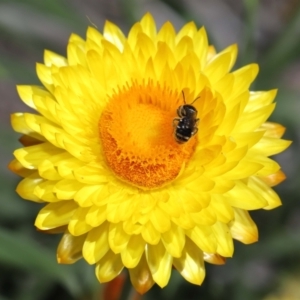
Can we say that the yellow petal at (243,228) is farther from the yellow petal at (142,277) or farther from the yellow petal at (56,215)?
the yellow petal at (56,215)

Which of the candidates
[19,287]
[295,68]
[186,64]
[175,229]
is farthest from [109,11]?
[175,229]

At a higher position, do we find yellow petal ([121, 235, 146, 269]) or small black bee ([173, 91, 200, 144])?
small black bee ([173, 91, 200, 144])

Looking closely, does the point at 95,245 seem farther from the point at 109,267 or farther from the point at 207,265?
the point at 207,265

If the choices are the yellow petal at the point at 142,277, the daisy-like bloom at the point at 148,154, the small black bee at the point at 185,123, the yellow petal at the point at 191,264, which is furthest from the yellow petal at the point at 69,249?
the small black bee at the point at 185,123

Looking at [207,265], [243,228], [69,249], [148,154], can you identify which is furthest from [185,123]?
[207,265]

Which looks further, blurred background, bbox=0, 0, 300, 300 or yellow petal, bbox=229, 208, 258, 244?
blurred background, bbox=0, 0, 300, 300

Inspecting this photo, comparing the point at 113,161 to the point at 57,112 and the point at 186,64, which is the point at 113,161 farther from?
the point at 186,64

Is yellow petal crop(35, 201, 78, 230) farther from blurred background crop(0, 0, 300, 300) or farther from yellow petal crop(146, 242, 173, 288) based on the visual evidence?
blurred background crop(0, 0, 300, 300)

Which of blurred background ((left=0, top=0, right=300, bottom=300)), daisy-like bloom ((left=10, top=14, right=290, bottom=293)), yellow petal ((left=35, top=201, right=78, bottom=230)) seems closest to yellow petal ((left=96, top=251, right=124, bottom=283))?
daisy-like bloom ((left=10, top=14, right=290, bottom=293))
